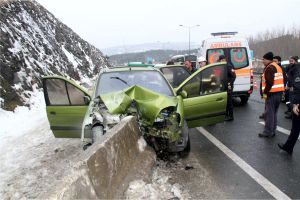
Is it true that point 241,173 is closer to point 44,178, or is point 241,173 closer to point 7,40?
point 44,178

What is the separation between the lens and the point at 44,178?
5516mm

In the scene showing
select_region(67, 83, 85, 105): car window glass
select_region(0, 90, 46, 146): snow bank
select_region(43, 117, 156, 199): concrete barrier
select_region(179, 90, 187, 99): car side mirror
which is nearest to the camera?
select_region(43, 117, 156, 199): concrete barrier

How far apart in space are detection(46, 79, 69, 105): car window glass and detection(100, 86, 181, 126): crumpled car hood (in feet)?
3.60

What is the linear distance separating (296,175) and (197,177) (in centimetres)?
141

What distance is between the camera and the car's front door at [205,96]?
663 centimetres

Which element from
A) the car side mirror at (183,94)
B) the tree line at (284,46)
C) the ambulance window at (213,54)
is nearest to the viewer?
the car side mirror at (183,94)

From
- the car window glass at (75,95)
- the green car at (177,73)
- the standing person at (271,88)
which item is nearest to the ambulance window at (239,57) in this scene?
the green car at (177,73)

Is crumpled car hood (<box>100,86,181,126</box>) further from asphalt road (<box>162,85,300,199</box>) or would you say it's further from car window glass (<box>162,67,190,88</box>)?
car window glass (<box>162,67,190,88</box>)

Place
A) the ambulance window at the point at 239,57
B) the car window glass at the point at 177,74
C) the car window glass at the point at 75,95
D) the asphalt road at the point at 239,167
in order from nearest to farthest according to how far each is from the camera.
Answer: the asphalt road at the point at 239,167
the car window glass at the point at 75,95
the car window glass at the point at 177,74
the ambulance window at the point at 239,57

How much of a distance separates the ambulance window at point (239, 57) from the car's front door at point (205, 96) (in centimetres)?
482

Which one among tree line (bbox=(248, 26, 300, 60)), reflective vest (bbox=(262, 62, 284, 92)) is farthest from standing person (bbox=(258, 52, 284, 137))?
tree line (bbox=(248, 26, 300, 60))

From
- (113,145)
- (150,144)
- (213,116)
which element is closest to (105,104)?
(150,144)

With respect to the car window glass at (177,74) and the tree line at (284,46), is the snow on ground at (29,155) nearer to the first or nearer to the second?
the car window glass at (177,74)

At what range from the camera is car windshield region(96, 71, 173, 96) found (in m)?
6.66
